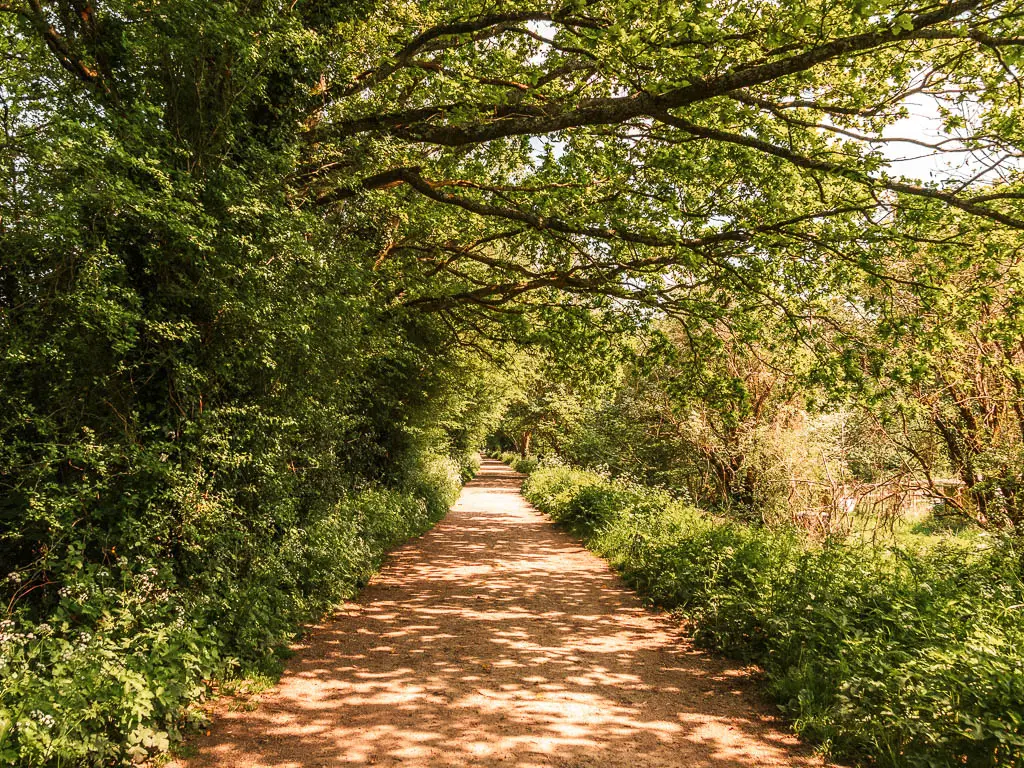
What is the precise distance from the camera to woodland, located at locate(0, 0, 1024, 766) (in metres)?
4.46

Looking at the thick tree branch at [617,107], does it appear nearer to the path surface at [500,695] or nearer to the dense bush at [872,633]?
the dense bush at [872,633]

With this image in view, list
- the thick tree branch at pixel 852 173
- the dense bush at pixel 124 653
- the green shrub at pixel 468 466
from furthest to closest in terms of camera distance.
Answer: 1. the green shrub at pixel 468 466
2. the thick tree branch at pixel 852 173
3. the dense bush at pixel 124 653

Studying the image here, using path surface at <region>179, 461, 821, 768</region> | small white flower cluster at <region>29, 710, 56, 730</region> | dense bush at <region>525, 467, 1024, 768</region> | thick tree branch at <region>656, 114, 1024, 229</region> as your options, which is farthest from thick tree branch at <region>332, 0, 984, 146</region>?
small white flower cluster at <region>29, 710, 56, 730</region>

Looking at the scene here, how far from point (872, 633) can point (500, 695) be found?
3554 millimetres

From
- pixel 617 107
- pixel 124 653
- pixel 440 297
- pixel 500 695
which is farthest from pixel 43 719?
pixel 440 297

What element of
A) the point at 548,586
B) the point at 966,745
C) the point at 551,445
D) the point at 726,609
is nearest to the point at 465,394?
the point at 548,586

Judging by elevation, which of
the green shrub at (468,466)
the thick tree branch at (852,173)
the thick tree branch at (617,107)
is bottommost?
the green shrub at (468,466)

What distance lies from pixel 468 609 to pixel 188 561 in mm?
4270

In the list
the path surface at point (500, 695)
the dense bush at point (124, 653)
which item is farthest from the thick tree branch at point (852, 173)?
the dense bush at point (124, 653)

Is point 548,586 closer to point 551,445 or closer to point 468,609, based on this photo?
point 468,609

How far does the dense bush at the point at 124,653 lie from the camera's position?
11.2ft

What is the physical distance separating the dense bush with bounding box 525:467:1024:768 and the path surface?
427mm

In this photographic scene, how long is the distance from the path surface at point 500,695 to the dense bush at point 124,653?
0.52 m

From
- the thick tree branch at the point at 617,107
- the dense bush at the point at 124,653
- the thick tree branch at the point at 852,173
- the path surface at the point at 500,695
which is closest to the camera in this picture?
the dense bush at the point at 124,653
